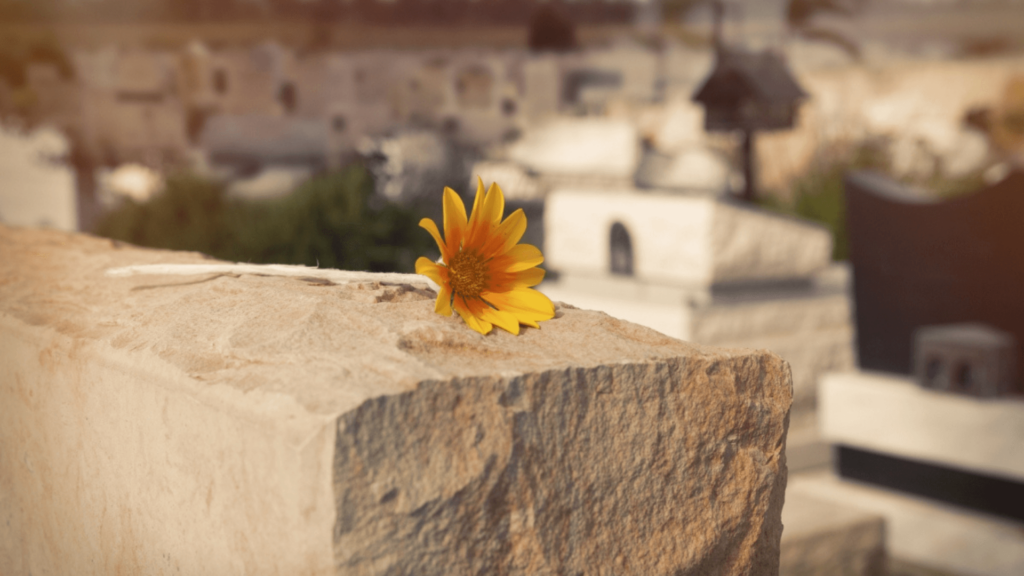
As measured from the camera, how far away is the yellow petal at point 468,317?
0.84 metres

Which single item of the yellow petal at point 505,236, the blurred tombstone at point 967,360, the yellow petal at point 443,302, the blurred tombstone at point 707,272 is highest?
the yellow petal at point 505,236

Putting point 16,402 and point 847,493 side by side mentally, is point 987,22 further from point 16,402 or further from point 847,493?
point 16,402

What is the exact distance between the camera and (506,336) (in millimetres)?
858

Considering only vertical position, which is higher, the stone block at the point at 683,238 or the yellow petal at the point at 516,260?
the yellow petal at the point at 516,260

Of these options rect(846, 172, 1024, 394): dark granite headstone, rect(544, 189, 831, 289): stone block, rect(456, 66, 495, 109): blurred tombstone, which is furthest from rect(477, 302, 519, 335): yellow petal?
rect(456, 66, 495, 109): blurred tombstone

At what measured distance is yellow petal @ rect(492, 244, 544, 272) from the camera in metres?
0.92

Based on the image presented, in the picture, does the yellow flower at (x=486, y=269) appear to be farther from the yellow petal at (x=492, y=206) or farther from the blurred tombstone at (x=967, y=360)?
the blurred tombstone at (x=967, y=360)

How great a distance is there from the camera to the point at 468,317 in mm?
856

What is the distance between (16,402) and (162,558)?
1.31ft

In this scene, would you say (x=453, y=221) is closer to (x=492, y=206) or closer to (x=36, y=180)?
(x=492, y=206)

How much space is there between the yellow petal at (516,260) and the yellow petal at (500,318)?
0.06 m

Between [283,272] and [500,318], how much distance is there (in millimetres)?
301

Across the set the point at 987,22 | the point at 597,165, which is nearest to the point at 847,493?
the point at 597,165

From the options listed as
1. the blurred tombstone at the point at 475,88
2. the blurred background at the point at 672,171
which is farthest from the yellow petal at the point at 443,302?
the blurred tombstone at the point at 475,88
